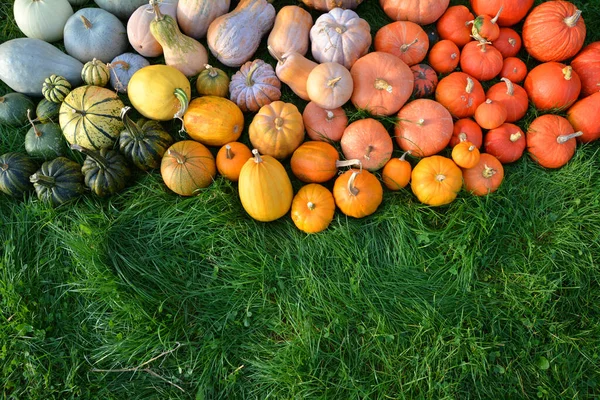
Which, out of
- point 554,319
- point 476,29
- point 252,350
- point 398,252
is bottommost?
point 252,350

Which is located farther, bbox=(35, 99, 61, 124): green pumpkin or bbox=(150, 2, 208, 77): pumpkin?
bbox=(35, 99, 61, 124): green pumpkin

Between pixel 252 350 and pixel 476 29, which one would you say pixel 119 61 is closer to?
pixel 252 350

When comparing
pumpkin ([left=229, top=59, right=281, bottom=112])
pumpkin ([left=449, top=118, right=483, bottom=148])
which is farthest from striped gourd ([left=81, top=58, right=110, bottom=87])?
pumpkin ([left=449, top=118, right=483, bottom=148])

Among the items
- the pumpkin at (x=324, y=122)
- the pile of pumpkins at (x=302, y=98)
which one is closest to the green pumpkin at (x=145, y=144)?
the pile of pumpkins at (x=302, y=98)

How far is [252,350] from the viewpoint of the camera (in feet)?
10.4

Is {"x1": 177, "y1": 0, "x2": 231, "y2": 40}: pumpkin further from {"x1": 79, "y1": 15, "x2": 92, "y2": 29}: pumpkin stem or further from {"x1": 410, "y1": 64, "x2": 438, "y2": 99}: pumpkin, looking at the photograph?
{"x1": 410, "y1": 64, "x2": 438, "y2": 99}: pumpkin

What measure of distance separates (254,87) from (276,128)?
1.78 ft

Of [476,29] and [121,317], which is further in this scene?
[476,29]

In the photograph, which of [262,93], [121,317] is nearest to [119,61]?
[262,93]

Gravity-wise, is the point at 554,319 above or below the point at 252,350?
above

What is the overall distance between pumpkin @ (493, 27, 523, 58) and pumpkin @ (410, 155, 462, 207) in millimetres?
1430

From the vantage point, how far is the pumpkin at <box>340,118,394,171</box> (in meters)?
3.48

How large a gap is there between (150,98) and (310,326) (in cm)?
233

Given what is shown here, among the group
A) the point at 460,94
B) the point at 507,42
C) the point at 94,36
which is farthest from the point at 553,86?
the point at 94,36
